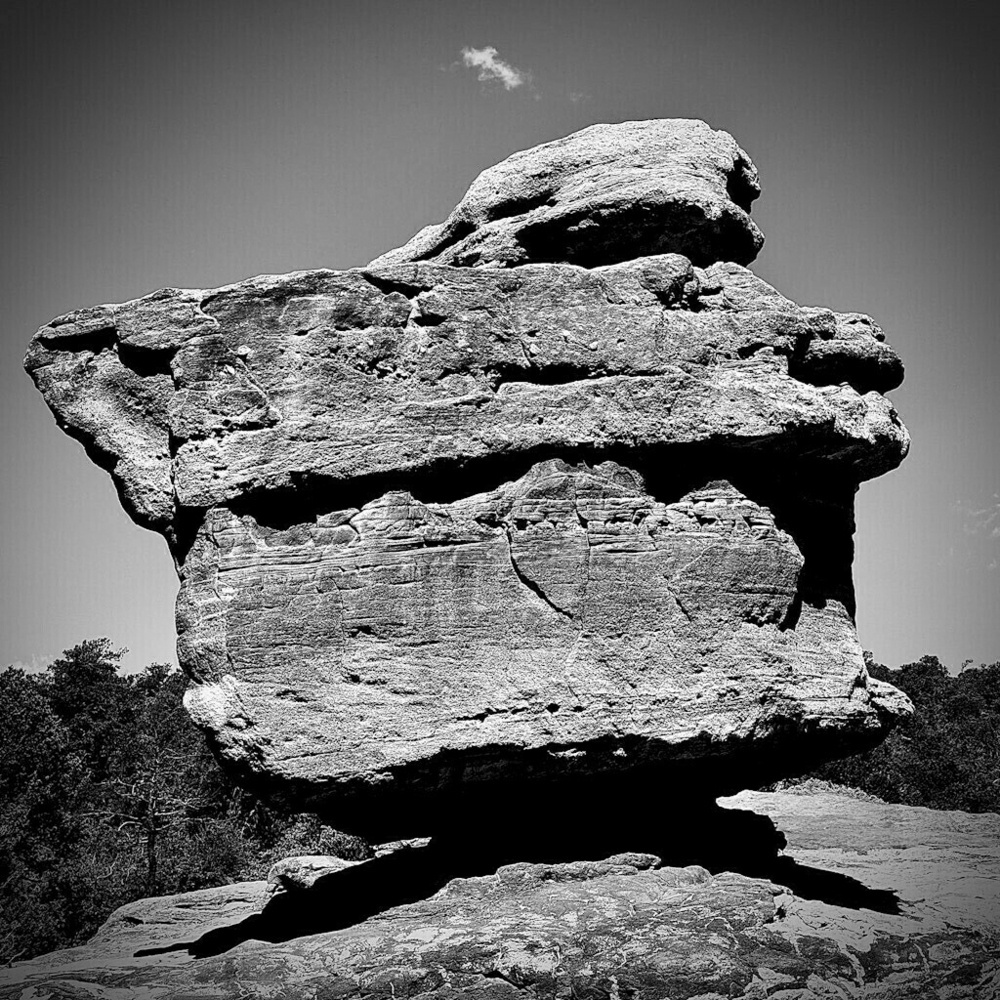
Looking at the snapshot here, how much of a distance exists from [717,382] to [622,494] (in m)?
1.42

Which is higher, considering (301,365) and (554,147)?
(554,147)

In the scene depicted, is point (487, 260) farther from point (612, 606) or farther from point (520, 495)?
point (612, 606)

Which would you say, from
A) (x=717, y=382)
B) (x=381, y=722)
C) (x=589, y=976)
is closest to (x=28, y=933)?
(x=381, y=722)

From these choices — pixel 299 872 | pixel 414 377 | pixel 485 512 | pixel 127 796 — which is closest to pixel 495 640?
pixel 485 512

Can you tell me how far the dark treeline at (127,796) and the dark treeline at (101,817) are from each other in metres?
0.03

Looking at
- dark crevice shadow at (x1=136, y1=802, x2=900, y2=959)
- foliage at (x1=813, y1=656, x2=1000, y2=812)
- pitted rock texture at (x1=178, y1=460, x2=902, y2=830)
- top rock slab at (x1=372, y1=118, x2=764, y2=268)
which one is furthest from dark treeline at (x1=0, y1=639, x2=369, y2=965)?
foliage at (x1=813, y1=656, x2=1000, y2=812)

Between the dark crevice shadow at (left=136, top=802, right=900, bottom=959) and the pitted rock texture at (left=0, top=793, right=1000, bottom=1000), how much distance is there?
40 mm

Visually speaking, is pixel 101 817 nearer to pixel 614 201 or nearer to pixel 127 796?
pixel 127 796

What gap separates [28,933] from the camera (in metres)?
17.2

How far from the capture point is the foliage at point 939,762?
74.8ft

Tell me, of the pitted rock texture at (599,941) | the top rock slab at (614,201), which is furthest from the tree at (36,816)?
the top rock slab at (614,201)

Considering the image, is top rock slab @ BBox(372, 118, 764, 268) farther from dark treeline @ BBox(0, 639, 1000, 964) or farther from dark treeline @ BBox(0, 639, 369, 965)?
dark treeline @ BBox(0, 639, 1000, 964)

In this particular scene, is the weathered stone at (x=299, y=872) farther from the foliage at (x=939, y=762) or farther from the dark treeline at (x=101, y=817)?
the foliage at (x=939, y=762)

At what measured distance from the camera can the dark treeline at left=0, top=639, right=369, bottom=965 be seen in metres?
18.9
